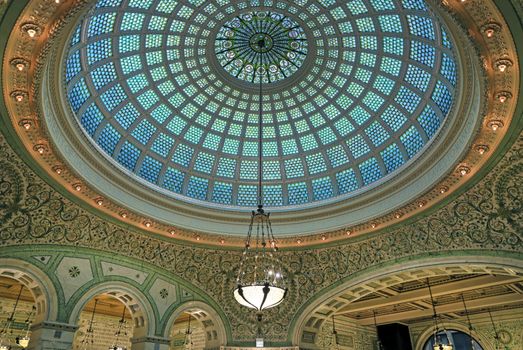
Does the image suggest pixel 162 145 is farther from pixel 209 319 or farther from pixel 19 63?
pixel 19 63

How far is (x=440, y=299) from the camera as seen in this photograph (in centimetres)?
1777

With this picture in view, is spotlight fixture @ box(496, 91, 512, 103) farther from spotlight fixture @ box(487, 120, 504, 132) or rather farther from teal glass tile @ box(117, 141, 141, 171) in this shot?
teal glass tile @ box(117, 141, 141, 171)

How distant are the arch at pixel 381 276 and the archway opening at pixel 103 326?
801cm

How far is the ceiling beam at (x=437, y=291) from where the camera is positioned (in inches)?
568

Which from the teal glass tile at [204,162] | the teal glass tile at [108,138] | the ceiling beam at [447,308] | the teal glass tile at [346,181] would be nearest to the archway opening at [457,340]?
the ceiling beam at [447,308]

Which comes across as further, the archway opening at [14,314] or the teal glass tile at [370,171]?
the archway opening at [14,314]

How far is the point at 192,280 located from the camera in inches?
544

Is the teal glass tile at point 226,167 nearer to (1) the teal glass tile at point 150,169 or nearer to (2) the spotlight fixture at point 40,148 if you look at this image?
(1) the teal glass tile at point 150,169

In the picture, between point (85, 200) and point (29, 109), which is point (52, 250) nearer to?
point (85, 200)

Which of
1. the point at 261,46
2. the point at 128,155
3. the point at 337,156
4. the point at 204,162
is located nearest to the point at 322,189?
the point at 337,156

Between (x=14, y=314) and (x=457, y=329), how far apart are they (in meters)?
21.3

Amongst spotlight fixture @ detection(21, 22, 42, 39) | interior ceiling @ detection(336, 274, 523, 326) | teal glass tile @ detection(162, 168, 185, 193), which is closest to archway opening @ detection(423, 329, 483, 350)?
interior ceiling @ detection(336, 274, 523, 326)

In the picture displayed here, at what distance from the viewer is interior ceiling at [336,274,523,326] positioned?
1509 cm

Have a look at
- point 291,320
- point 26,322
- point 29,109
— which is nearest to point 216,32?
point 29,109
